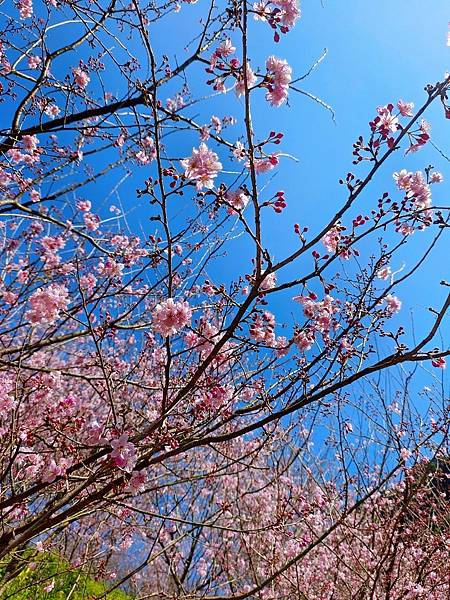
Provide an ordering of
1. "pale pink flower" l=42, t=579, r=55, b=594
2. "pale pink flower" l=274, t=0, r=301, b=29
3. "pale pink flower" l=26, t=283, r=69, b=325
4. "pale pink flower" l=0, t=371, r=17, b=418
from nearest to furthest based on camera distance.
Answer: "pale pink flower" l=274, t=0, r=301, b=29, "pale pink flower" l=26, t=283, r=69, b=325, "pale pink flower" l=0, t=371, r=17, b=418, "pale pink flower" l=42, t=579, r=55, b=594

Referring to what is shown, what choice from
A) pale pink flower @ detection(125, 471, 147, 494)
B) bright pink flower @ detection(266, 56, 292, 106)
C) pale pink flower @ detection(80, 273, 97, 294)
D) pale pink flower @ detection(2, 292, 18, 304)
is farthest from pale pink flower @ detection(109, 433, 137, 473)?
pale pink flower @ detection(80, 273, 97, 294)

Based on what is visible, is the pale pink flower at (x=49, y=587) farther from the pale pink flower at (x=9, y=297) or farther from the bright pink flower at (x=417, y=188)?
the bright pink flower at (x=417, y=188)

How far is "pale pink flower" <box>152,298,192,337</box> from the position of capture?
91.9 inches

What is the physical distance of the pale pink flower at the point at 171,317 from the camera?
7.66ft

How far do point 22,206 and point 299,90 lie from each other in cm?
241

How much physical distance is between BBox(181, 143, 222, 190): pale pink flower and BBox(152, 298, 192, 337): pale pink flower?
1.97ft

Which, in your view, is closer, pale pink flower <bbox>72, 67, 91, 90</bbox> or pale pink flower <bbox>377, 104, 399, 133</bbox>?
pale pink flower <bbox>377, 104, 399, 133</bbox>

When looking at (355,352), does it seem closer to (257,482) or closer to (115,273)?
(115,273)

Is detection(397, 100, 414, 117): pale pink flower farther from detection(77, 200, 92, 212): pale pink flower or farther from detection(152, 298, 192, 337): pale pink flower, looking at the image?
detection(77, 200, 92, 212): pale pink flower

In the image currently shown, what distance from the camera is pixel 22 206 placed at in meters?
3.68

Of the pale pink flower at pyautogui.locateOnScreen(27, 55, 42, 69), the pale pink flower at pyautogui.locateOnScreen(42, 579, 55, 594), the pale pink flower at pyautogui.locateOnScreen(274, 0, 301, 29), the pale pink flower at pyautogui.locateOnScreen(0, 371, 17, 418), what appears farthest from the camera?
the pale pink flower at pyautogui.locateOnScreen(42, 579, 55, 594)

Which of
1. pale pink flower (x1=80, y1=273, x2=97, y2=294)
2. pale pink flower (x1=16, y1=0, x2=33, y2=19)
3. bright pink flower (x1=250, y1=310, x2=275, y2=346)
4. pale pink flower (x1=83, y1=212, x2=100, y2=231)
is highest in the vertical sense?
pale pink flower (x1=16, y1=0, x2=33, y2=19)

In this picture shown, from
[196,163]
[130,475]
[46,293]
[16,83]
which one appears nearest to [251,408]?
[130,475]

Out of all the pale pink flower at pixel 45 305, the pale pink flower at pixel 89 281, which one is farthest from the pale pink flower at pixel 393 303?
the pale pink flower at pixel 89 281
